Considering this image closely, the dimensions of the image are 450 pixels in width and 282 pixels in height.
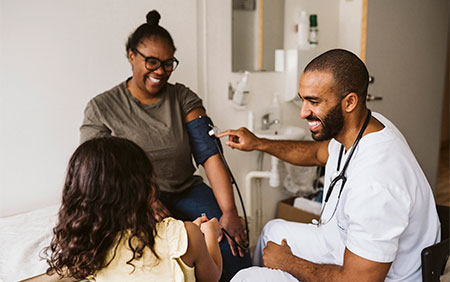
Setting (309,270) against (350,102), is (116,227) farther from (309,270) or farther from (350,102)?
(350,102)

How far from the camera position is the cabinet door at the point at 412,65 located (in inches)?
103

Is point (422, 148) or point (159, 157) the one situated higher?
point (159, 157)

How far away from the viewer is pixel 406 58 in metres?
2.77

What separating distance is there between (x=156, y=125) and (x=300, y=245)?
2.26 ft

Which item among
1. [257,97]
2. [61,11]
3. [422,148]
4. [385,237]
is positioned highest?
[61,11]

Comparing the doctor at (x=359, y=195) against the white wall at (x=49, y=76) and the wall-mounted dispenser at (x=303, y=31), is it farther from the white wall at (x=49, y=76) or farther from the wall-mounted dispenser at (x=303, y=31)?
the wall-mounted dispenser at (x=303, y=31)

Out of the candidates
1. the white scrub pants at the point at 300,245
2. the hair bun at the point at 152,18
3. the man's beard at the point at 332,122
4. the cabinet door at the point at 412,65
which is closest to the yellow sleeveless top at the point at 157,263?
the white scrub pants at the point at 300,245

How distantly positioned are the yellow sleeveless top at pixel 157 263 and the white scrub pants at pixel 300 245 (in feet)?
1.03

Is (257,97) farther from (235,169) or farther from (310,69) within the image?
(310,69)

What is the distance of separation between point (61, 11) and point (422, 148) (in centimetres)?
247

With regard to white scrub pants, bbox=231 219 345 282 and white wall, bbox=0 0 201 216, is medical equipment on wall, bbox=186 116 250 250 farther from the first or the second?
white wall, bbox=0 0 201 216

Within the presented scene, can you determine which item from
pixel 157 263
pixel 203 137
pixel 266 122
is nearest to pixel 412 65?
pixel 266 122

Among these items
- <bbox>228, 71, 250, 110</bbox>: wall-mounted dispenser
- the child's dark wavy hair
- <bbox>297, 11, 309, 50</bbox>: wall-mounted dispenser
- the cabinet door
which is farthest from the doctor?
the cabinet door

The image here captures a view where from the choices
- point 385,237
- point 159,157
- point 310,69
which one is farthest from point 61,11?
point 385,237
